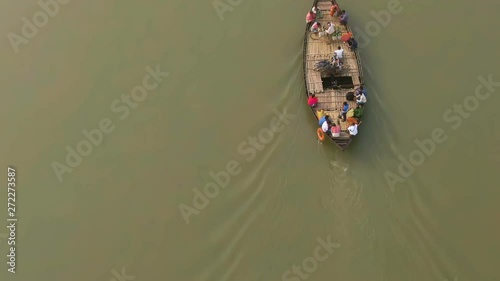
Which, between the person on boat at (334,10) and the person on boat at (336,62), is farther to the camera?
the person on boat at (334,10)

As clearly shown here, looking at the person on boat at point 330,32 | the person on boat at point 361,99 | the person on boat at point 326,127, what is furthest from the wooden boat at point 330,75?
the person on boat at point 326,127

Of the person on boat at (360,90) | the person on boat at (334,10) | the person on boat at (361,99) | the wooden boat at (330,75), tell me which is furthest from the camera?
the person on boat at (334,10)

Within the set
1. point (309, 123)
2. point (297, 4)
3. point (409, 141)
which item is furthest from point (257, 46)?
point (409, 141)

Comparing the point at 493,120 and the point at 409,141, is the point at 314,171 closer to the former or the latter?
the point at 409,141

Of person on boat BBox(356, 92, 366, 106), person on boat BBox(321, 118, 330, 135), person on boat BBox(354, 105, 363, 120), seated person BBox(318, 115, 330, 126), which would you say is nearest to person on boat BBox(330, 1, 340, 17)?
person on boat BBox(356, 92, 366, 106)

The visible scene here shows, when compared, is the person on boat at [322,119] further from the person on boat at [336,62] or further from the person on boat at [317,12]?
the person on boat at [317,12]
